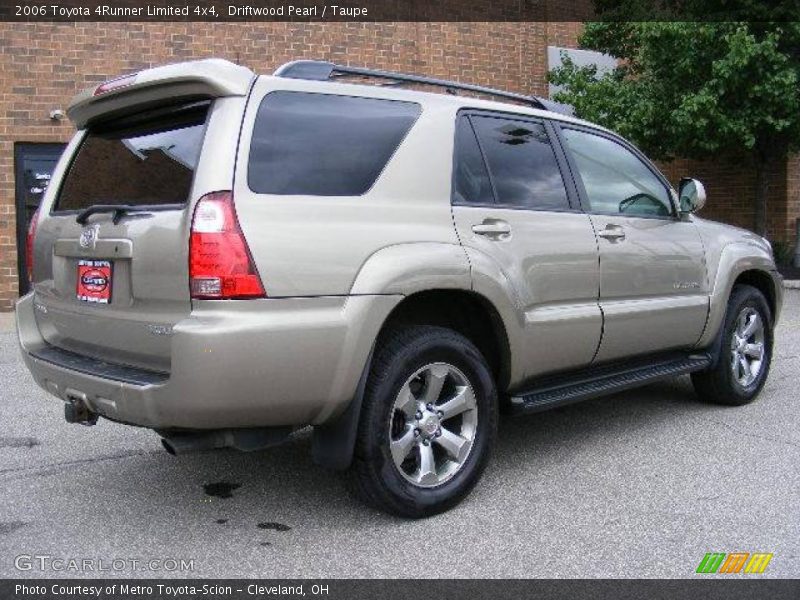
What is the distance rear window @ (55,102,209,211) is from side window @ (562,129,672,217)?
2.23m

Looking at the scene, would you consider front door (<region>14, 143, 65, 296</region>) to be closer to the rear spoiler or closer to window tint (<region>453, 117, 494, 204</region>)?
the rear spoiler

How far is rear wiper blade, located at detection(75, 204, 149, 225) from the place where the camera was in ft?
10.7

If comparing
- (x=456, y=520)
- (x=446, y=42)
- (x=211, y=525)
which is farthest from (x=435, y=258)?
(x=446, y=42)

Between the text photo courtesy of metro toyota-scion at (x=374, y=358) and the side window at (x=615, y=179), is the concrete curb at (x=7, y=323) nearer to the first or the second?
the text photo courtesy of metro toyota-scion at (x=374, y=358)

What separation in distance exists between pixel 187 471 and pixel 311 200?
188cm

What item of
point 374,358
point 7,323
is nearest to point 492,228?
point 374,358

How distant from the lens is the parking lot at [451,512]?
317 centimetres

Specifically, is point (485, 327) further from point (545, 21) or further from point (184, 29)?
point (545, 21)

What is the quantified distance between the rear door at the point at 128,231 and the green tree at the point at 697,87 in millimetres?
9534

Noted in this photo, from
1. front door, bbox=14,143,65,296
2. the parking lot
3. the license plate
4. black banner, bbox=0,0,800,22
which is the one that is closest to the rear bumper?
the license plate

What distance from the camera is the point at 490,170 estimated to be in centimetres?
400

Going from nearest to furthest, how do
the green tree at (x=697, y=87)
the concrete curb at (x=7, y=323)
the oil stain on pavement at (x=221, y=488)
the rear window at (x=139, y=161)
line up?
the rear window at (x=139, y=161) → the oil stain on pavement at (x=221, y=488) → the concrete curb at (x=7, y=323) → the green tree at (x=697, y=87)

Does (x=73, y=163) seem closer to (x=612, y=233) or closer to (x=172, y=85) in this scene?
(x=172, y=85)

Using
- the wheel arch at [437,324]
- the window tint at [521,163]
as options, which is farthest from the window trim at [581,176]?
the wheel arch at [437,324]
